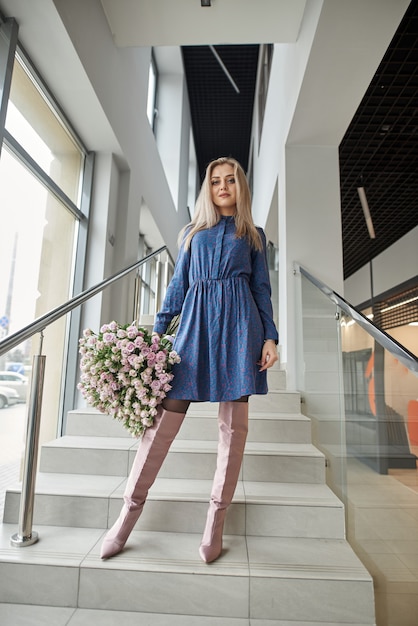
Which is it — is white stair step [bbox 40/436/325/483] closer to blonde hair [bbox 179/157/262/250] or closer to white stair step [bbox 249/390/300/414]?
white stair step [bbox 249/390/300/414]

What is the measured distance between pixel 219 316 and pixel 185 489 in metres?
0.87

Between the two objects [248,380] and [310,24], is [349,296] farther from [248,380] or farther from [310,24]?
[248,380]

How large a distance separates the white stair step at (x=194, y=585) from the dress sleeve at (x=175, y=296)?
0.88 metres

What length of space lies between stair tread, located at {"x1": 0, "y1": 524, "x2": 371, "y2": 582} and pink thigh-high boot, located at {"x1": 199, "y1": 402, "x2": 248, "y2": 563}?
6 centimetres

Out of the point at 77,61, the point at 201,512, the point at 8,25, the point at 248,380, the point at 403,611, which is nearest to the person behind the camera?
the point at 403,611

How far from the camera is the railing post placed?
5.29 ft

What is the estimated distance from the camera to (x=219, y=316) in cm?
160

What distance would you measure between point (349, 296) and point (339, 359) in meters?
8.29

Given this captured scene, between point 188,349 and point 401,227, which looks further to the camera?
point 401,227

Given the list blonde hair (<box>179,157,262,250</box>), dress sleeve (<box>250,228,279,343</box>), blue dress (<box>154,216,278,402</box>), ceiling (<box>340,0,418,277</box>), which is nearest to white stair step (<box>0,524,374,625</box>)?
blue dress (<box>154,216,278,402</box>)

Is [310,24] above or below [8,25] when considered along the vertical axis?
above

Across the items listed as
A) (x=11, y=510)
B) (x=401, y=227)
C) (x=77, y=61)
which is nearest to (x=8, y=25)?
(x=77, y=61)

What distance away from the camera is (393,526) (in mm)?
1392

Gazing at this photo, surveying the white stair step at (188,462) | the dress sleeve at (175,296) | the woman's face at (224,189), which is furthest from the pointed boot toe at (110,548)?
the woman's face at (224,189)
